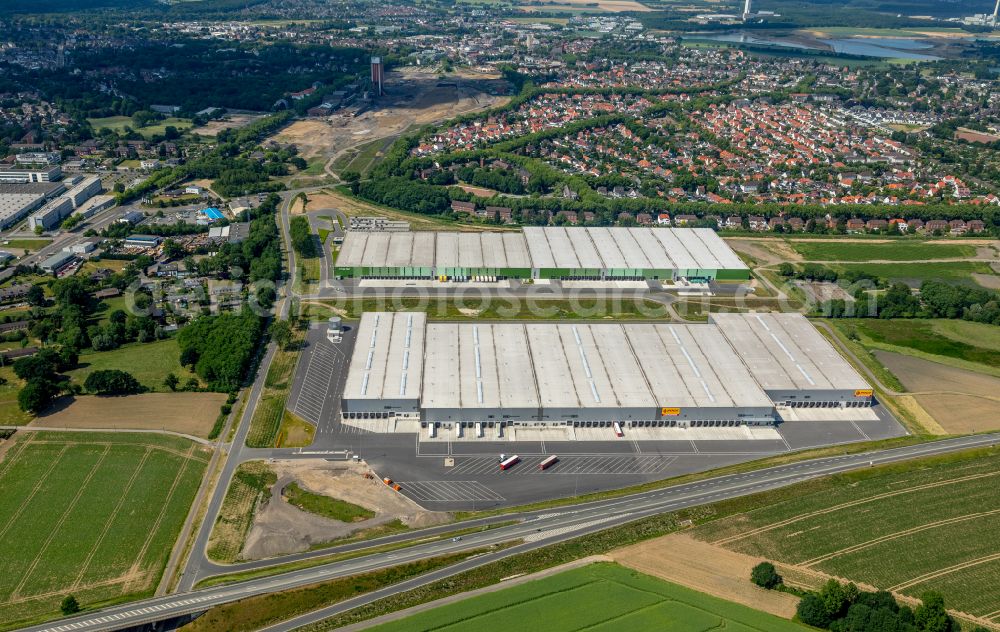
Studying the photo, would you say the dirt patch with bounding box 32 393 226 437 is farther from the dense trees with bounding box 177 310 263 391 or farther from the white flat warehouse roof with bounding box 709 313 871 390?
the white flat warehouse roof with bounding box 709 313 871 390

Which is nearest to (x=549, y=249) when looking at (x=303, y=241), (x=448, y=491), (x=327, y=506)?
(x=303, y=241)

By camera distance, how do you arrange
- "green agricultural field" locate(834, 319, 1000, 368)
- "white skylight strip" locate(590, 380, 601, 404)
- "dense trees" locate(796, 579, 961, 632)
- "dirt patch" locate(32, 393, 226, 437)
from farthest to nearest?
"green agricultural field" locate(834, 319, 1000, 368), "white skylight strip" locate(590, 380, 601, 404), "dirt patch" locate(32, 393, 226, 437), "dense trees" locate(796, 579, 961, 632)

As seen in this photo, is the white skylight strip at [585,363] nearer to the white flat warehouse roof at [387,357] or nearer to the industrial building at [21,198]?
the white flat warehouse roof at [387,357]

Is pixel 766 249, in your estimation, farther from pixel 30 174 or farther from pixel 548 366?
pixel 30 174

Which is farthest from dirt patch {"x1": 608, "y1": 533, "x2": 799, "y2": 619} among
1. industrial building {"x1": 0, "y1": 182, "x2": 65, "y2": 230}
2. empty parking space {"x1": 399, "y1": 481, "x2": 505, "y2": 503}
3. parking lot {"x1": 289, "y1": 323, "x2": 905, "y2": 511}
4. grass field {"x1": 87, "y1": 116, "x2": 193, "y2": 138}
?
grass field {"x1": 87, "y1": 116, "x2": 193, "y2": 138}

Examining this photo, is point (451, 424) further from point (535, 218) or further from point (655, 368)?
point (535, 218)

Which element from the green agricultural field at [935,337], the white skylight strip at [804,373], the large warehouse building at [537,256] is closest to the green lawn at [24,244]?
the large warehouse building at [537,256]
